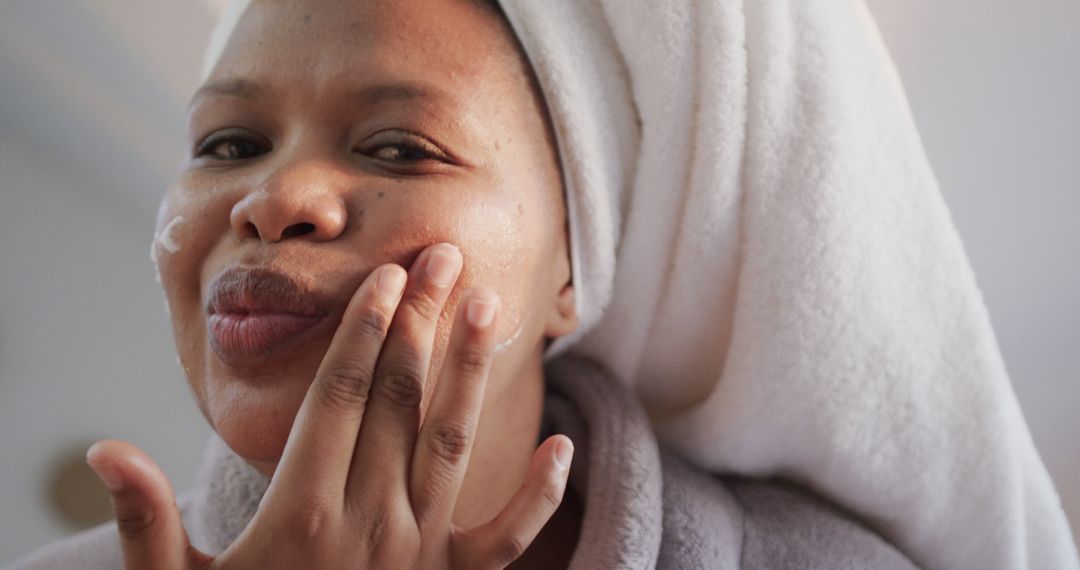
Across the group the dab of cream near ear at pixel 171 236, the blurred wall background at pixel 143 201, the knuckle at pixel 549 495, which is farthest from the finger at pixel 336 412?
the blurred wall background at pixel 143 201

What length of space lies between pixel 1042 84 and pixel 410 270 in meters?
0.71

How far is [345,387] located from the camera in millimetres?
383

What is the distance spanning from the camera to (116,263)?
107cm

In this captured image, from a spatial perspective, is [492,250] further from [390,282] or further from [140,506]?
[140,506]

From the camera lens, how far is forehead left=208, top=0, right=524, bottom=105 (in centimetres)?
52

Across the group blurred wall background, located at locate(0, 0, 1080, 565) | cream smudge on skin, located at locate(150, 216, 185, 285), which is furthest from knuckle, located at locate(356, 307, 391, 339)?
blurred wall background, located at locate(0, 0, 1080, 565)

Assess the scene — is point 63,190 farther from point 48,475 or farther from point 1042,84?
point 1042,84

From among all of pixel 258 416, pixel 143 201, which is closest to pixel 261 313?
pixel 258 416

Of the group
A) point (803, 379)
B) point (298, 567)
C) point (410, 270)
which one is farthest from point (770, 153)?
point (298, 567)

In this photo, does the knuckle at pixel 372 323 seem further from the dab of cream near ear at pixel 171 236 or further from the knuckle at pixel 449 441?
the dab of cream near ear at pixel 171 236

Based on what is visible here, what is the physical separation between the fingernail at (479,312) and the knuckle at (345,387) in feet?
0.22

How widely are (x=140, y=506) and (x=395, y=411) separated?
13 cm

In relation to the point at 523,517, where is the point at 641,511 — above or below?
below

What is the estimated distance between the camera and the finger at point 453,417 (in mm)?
388
